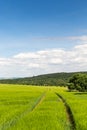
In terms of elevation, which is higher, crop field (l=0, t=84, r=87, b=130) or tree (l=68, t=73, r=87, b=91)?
tree (l=68, t=73, r=87, b=91)

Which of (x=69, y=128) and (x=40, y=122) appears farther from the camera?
(x=40, y=122)

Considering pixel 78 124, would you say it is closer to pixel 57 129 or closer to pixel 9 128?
pixel 57 129

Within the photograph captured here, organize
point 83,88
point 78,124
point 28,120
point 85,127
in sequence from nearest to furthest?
1. point 85,127
2. point 78,124
3. point 28,120
4. point 83,88

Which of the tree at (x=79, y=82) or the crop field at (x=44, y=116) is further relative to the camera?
the tree at (x=79, y=82)

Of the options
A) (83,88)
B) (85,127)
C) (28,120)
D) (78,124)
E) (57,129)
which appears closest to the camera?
(57,129)

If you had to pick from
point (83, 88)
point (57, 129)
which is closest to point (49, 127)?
point (57, 129)

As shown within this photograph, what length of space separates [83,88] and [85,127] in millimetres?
92276

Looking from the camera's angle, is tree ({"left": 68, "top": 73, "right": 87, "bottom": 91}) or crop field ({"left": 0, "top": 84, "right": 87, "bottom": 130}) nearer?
crop field ({"left": 0, "top": 84, "right": 87, "bottom": 130})

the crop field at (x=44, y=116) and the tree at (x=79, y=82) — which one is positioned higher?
the tree at (x=79, y=82)

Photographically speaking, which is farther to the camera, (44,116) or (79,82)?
(79,82)

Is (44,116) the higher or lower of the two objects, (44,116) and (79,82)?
the lower

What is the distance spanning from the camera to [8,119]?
20938 millimetres

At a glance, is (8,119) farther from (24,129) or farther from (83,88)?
(83,88)

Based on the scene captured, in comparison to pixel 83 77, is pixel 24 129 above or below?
below
